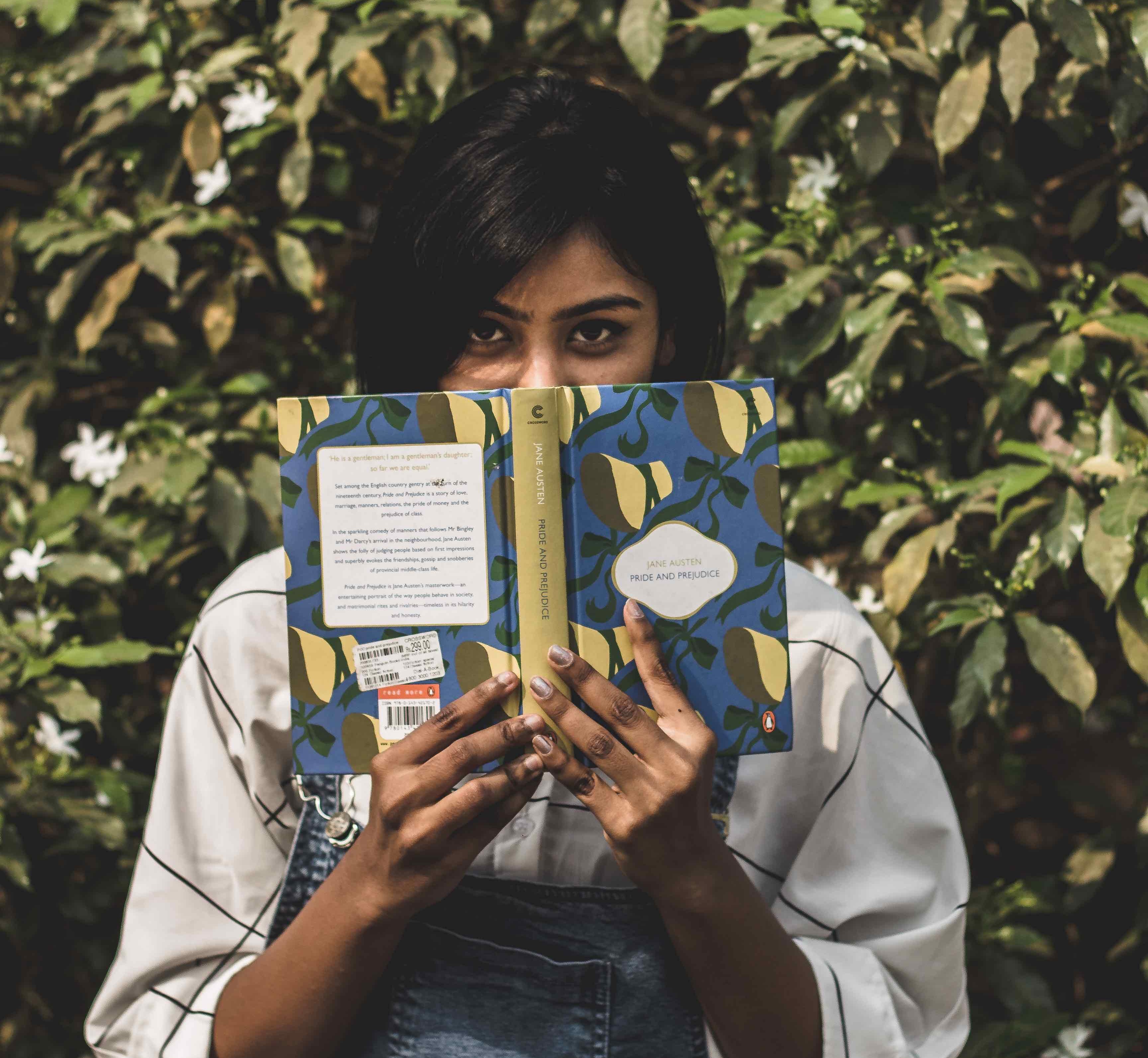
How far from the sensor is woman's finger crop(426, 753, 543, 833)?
90 centimetres

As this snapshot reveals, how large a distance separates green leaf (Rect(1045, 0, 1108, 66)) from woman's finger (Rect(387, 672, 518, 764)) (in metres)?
1.13

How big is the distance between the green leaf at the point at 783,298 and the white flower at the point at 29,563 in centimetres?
113

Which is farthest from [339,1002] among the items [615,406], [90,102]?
[90,102]

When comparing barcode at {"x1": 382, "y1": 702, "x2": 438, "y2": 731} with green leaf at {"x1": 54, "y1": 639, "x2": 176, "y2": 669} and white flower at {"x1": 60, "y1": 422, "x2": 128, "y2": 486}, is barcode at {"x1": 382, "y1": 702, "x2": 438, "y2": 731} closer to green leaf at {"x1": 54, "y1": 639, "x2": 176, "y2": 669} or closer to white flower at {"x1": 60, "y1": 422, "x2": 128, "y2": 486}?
green leaf at {"x1": 54, "y1": 639, "x2": 176, "y2": 669}

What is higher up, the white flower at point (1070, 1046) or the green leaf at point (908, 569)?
the green leaf at point (908, 569)

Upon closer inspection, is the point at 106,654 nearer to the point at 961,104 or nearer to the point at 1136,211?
the point at 961,104

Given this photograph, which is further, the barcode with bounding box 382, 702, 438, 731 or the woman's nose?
the woman's nose

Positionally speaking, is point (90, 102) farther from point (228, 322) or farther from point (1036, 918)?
point (1036, 918)

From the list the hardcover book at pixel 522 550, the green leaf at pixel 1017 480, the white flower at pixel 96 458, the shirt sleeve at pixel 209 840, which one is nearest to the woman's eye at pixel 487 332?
the hardcover book at pixel 522 550

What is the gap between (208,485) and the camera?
1735 mm

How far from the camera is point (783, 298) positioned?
153 centimetres

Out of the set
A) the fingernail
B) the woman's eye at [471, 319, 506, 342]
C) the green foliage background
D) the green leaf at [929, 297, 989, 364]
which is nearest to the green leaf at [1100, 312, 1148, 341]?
the green foliage background

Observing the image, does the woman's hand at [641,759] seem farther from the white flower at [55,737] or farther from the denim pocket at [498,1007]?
the white flower at [55,737]

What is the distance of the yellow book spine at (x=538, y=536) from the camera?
35.4 inches
